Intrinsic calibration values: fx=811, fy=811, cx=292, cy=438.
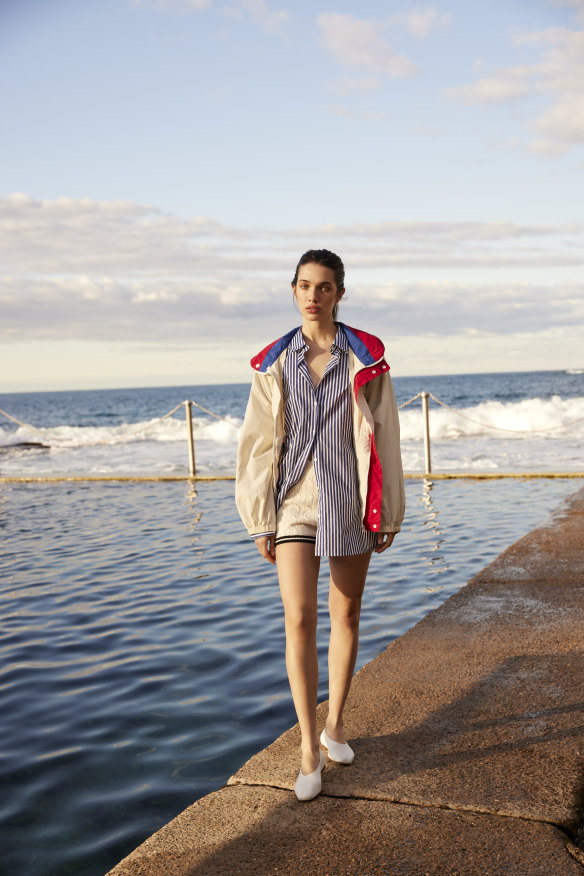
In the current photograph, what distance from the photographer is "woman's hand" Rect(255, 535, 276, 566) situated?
270 cm

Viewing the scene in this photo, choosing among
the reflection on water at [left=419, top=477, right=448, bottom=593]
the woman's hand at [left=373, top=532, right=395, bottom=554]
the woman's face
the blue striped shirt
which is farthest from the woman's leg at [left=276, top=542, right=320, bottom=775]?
the reflection on water at [left=419, top=477, right=448, bottom=593]

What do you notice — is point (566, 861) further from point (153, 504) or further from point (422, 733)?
point (153, 504)

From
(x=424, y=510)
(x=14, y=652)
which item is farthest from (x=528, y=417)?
(x=14, y=652)

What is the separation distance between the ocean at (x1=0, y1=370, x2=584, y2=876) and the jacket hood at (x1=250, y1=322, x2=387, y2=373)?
5.29 ft

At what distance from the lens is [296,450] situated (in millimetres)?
2727

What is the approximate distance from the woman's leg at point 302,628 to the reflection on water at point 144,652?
67 centimetres

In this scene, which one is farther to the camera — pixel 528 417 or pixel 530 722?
pixel 528 417

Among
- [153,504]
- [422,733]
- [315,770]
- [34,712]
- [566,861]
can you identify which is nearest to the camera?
[566,861]

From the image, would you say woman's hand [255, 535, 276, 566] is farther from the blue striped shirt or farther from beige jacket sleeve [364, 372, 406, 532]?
beige jacket sleeve [364, 372, 406, 532]

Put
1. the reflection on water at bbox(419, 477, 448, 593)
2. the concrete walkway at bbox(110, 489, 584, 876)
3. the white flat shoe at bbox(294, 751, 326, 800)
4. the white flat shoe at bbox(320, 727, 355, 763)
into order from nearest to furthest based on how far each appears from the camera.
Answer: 1. the concrete walkway at bbox(110, 489, 584, 876)
2. the white flat shoe at bbox(294, 751, 326, 800)
3. the white flat shoe at bbox(320, 727, 355, 763)
4. the reflection on water at bbox(419, 477, 448, 593)

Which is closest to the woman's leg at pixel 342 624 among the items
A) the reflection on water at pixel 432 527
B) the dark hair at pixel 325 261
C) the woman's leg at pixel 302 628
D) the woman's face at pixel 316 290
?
the woman's leg at pixel 302 628

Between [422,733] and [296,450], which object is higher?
[296,450]

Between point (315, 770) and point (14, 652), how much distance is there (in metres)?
2.74

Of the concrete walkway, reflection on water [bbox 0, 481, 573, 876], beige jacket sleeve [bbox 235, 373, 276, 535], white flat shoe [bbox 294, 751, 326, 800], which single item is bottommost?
reflection on water [bbox 0, 481, 573, 876]
